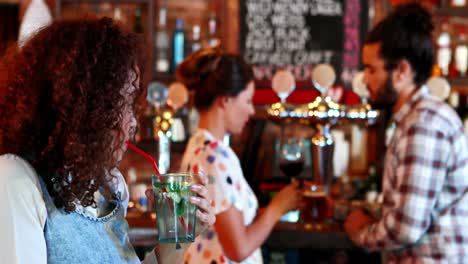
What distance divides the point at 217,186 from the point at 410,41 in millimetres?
910

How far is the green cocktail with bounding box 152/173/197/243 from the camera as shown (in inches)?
63.2

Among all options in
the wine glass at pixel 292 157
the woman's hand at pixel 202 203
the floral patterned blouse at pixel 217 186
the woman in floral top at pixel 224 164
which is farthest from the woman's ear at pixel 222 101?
the woman's hand at pixel 202 203

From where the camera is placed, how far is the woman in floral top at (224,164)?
8.28 ft

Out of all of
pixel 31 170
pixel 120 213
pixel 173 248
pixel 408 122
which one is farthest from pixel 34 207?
pixel 408 122

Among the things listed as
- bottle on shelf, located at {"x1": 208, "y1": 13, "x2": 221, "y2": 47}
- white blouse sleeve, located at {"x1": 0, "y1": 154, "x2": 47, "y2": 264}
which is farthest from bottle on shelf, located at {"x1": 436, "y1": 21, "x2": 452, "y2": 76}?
white blouse sleeve, located at {"x1": 0, "y1": 154, "x2": 47, "y2": 264}

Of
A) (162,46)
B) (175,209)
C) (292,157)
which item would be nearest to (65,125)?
(175,209)

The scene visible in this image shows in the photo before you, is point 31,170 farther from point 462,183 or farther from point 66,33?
point 462,183

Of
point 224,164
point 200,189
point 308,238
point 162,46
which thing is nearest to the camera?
point 200,189

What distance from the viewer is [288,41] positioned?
546 centimetres

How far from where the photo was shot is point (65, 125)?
1311mm

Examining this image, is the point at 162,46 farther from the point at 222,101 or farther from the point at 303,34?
the point at 222,101

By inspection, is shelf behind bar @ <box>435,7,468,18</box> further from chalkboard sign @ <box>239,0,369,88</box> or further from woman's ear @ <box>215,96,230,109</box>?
woman's ear @ <box>215,96,230,109</box>

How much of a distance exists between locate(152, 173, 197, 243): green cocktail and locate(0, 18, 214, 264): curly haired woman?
0.73 feet

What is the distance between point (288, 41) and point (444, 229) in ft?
10.2
